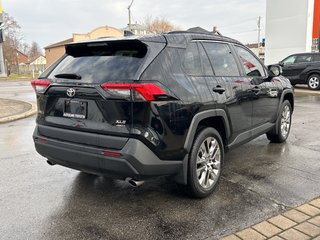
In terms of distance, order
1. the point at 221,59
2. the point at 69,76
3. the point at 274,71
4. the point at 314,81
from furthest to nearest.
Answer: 1. the point at 314,81
2. the point at 274,71
3. the point at 221,59
4. the point at 69,76

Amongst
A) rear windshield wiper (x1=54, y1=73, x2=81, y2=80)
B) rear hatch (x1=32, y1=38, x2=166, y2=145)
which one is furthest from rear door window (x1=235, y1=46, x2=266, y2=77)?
rear windshield wiper (x1=54, y1=73, x2=81, y2=80)

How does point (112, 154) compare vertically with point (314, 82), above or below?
below

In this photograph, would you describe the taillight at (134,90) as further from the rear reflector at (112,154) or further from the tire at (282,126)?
the tire at (282,126)

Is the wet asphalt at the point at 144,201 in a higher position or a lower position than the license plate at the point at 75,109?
lower

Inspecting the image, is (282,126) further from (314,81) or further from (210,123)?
(314,81)

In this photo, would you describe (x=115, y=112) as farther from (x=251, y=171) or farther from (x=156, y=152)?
(x=251, y=171)

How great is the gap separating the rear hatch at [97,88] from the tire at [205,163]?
0.86 meters

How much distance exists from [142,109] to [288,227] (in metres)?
1.75

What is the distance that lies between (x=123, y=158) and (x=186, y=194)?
1.07 metres

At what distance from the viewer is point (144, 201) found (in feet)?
11.9

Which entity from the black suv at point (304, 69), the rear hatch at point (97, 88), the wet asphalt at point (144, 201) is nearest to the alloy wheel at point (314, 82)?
the black suv at point (304, 69)

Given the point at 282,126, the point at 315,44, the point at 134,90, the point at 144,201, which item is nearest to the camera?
the point at 134,90

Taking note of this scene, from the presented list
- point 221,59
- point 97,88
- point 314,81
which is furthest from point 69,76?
point 314,81

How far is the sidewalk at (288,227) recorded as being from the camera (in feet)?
9.44
